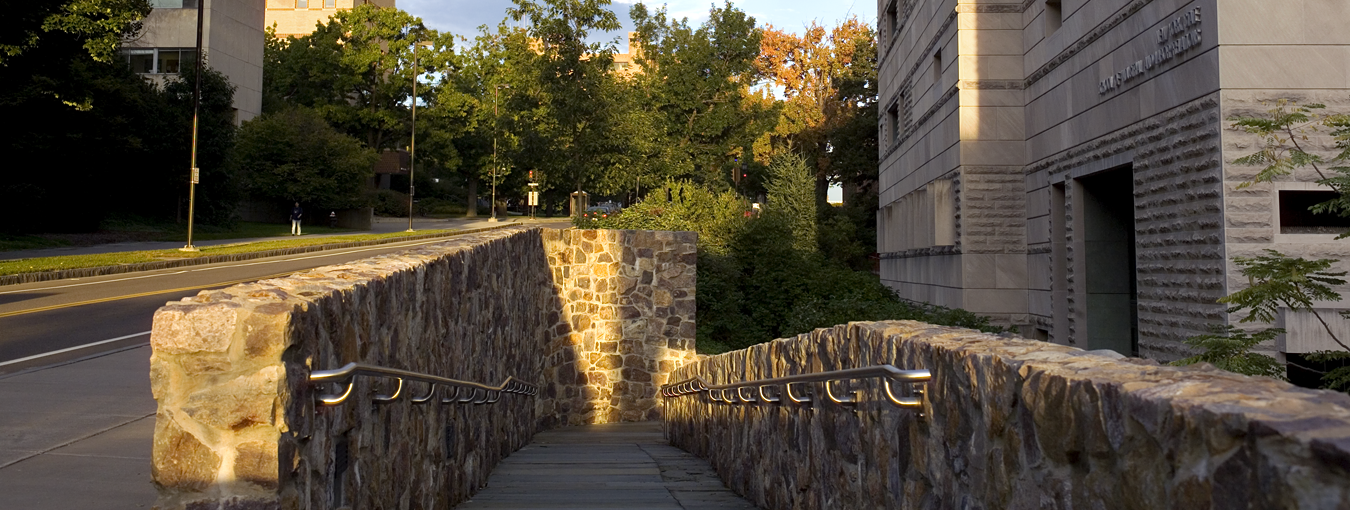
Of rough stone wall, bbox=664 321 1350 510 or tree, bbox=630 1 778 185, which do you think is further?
tree, bbox=630 1 778 185

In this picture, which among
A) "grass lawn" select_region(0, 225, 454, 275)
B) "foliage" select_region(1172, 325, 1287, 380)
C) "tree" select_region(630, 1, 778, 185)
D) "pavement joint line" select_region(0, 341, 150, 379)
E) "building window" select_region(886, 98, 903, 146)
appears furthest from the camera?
"tree" select_region(630, 1, 778, 185)

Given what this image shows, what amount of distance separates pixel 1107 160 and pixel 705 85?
33.2 m

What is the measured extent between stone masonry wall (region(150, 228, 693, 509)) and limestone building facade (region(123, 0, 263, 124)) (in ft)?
143

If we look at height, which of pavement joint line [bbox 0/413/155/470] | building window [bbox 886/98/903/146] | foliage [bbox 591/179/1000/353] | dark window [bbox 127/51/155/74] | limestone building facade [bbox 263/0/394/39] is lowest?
pavement joint line [bbox 0/413/155/470]

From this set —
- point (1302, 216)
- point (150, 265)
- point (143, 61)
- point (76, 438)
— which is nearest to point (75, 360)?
point (76, 438)

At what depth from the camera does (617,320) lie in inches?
725

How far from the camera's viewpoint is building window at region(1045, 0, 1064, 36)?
53.1 feet

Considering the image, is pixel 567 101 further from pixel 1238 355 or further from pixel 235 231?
pixel 235 231

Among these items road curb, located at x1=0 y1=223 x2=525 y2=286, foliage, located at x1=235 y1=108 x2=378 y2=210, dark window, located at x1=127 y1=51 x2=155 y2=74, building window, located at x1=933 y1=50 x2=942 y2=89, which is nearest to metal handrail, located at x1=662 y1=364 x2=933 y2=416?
road curb, located at x1=0 y1=223 x2=525 y2=286

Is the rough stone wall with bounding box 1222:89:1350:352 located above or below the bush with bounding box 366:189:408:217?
below

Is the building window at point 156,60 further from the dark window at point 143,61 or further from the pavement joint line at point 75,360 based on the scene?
the pavement joint line at point 75,360

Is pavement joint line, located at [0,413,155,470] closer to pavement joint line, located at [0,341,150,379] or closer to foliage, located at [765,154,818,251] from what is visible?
pavement joint line, located at [0,341,150,379]

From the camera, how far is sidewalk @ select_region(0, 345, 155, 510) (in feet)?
18.9

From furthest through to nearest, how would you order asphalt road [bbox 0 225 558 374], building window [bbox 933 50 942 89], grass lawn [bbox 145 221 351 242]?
grass lawn [bbox 145 221 351 242], building window [bbox 933 50 942 89], asphalt road [bbox 0 225 558 374]
